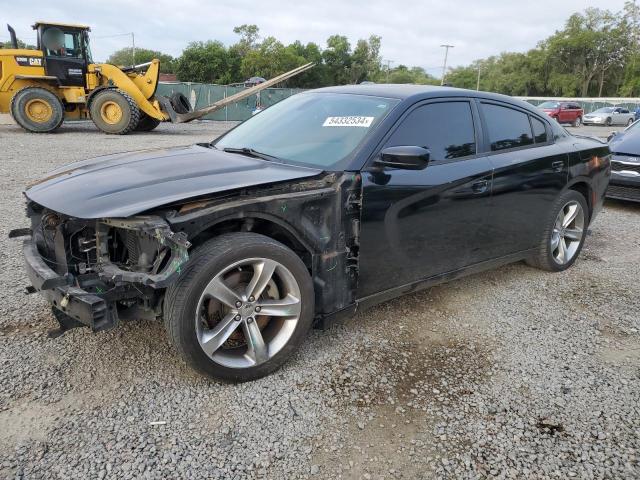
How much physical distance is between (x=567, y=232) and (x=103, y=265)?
403 centimetres

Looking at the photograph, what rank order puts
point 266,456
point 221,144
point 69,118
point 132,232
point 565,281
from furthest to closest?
point 69,118, point 565,281, point 221,144, point 132,232, point 266,456

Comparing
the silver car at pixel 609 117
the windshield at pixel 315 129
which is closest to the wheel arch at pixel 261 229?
the windshield at pixel 315 129

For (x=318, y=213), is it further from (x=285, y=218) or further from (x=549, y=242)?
(x=549, y=242)

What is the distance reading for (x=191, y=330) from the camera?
8.05ft

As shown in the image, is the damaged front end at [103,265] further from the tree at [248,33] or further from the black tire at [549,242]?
the tree at [248,33]

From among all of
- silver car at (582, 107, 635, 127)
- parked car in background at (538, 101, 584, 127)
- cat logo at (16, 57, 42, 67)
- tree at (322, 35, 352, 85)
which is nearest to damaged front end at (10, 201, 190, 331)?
cat logo at (16, 57, 42, 67)

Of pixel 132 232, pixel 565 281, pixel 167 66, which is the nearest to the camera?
pixel 132 232

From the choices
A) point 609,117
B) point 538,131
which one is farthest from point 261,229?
point 609,117

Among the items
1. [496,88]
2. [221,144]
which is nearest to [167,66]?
[496,88]

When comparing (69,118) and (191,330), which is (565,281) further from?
(69,118)

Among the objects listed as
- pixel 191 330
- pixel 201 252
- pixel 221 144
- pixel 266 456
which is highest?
pixel 221 144

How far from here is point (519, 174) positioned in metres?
3.88

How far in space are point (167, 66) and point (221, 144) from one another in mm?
63087

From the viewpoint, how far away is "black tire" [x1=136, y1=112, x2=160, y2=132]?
1603cm
